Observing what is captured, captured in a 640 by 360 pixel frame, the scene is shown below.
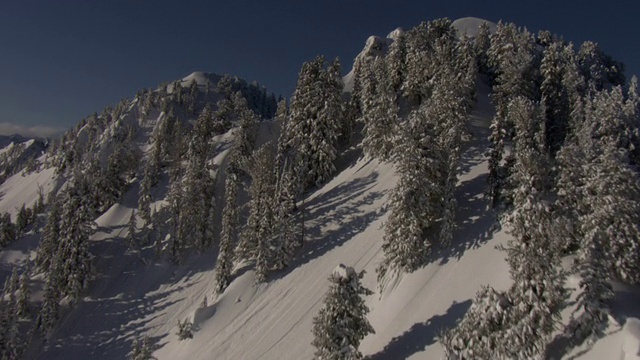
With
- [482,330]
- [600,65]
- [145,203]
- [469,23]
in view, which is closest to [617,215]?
Answer: [482,330]

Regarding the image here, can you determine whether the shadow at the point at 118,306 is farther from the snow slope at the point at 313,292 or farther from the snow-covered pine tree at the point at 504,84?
the snow-covered pine tree at the point at 504,84

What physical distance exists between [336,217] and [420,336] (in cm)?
2132

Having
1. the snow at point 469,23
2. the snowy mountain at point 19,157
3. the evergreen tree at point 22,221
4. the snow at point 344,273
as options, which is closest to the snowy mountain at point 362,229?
the snow at point 344,273

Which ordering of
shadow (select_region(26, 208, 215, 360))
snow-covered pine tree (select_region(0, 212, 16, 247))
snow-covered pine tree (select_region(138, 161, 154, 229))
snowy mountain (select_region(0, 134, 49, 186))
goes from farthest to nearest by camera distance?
snowy mountain (select_region(0, 134, 49, 186)) < snow-covered pine tree (select_region(0, 212, 16, 247)) < snow-covered pine tree (select_region(138, 161, 154, 229)) < shadow (select_region(26, 208, 215, 360))

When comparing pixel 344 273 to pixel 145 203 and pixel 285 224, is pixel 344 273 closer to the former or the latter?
pixel 285 224

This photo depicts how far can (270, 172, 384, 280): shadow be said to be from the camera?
43.7 meters

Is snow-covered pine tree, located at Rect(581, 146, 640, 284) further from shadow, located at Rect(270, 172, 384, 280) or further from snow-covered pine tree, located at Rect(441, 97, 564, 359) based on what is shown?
shadow, located at Rect(270, 172, 384, 280)

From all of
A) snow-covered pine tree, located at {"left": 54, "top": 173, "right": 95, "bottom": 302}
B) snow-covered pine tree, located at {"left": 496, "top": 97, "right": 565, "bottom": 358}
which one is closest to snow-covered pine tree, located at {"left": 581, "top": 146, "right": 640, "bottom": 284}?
snow-covered pine tree, located at {"left": 496, "top": 97, "right": 565, "bottom": 358}

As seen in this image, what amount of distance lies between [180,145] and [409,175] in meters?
49.2

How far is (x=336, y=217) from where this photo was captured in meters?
47.1

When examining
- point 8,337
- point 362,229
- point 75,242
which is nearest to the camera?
point 8,337

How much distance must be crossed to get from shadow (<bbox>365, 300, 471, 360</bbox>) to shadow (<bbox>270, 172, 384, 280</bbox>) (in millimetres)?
16029

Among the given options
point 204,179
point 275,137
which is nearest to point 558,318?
point 204,179

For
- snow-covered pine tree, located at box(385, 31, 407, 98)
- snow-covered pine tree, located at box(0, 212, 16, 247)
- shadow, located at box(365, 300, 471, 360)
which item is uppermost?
snow-covered pine tree, located at box(0, 212, 16, 247)
